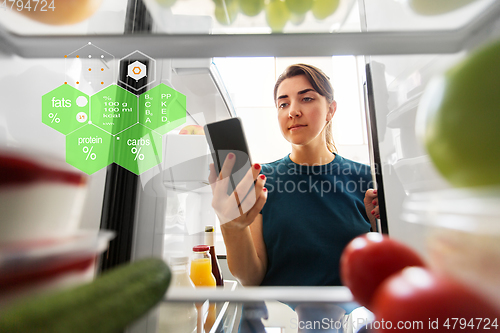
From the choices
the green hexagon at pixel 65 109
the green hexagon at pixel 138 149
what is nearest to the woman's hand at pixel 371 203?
the green hexagon at pixel 138 149

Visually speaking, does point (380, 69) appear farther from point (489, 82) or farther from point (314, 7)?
point (489, 82)

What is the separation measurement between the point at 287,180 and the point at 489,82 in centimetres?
55

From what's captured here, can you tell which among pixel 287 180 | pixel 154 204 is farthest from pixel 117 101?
pixel 287 180

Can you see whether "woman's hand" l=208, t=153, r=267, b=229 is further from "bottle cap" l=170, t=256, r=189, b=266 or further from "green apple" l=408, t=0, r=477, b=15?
"green apple" l=408, t=0, r=477, b=15

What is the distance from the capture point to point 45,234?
206 millimetres

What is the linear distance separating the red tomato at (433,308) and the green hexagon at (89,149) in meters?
0.49

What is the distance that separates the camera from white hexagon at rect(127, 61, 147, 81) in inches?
19.9

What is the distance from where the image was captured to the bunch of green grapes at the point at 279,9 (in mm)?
358

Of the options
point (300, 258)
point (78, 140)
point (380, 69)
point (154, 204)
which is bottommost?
point (300, 258)

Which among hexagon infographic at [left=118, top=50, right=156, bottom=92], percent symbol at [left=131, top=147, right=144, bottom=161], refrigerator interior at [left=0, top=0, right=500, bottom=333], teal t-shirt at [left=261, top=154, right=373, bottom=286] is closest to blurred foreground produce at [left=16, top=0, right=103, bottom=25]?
refrigerator interior at [left=0, top=0, right=500, bottom=333]

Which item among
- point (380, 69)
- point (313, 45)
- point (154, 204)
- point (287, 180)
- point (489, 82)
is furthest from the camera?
point (287, 180)

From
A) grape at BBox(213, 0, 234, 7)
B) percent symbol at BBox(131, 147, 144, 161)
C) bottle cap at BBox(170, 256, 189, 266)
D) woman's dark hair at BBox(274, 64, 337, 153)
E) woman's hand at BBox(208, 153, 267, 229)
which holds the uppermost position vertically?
woman's dark hair at BBox(274, 64, 337, 153)

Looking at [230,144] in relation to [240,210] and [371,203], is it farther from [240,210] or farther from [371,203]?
[371,203]

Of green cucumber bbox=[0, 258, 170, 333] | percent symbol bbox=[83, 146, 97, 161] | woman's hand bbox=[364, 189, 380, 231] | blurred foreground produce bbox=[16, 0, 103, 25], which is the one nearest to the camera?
green cucumber bbox=[0, 258, 170, 333]
